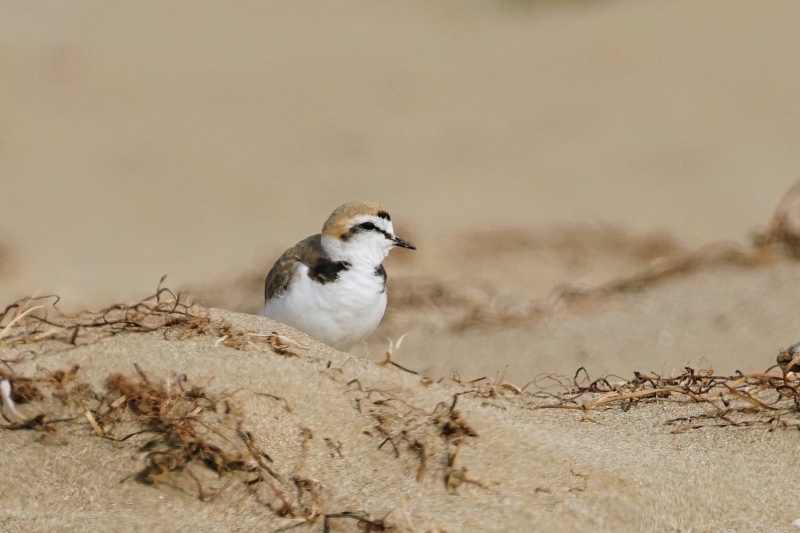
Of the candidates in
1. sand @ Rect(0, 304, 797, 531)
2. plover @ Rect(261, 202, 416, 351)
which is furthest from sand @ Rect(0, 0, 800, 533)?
plover @ Rect(261, 202, 416, 351)

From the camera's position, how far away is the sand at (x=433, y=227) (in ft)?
8.26

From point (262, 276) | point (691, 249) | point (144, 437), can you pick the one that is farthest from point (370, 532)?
point (691, 249)

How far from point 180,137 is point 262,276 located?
350 centimetres

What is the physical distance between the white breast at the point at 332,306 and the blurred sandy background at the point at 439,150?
3.90 ft

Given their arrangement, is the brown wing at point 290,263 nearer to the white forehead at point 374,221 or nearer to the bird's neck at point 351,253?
the bird's neck at point 351,253

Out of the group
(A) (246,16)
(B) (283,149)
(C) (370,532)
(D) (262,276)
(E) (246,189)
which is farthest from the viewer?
(A) (246,16)

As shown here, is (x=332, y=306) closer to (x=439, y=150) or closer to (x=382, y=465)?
(x=382, y=465)

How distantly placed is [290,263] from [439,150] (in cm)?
557

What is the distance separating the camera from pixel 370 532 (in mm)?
2289

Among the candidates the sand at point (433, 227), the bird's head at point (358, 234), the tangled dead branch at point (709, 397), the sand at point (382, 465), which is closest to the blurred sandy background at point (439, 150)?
the sand at point (433, 227)

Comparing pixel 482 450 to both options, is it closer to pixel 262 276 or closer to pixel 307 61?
pixel 262 276

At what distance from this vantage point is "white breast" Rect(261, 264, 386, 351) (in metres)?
4.21

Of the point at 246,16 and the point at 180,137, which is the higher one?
the point at 246,16

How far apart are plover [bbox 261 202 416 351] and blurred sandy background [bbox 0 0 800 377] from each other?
114 cm
